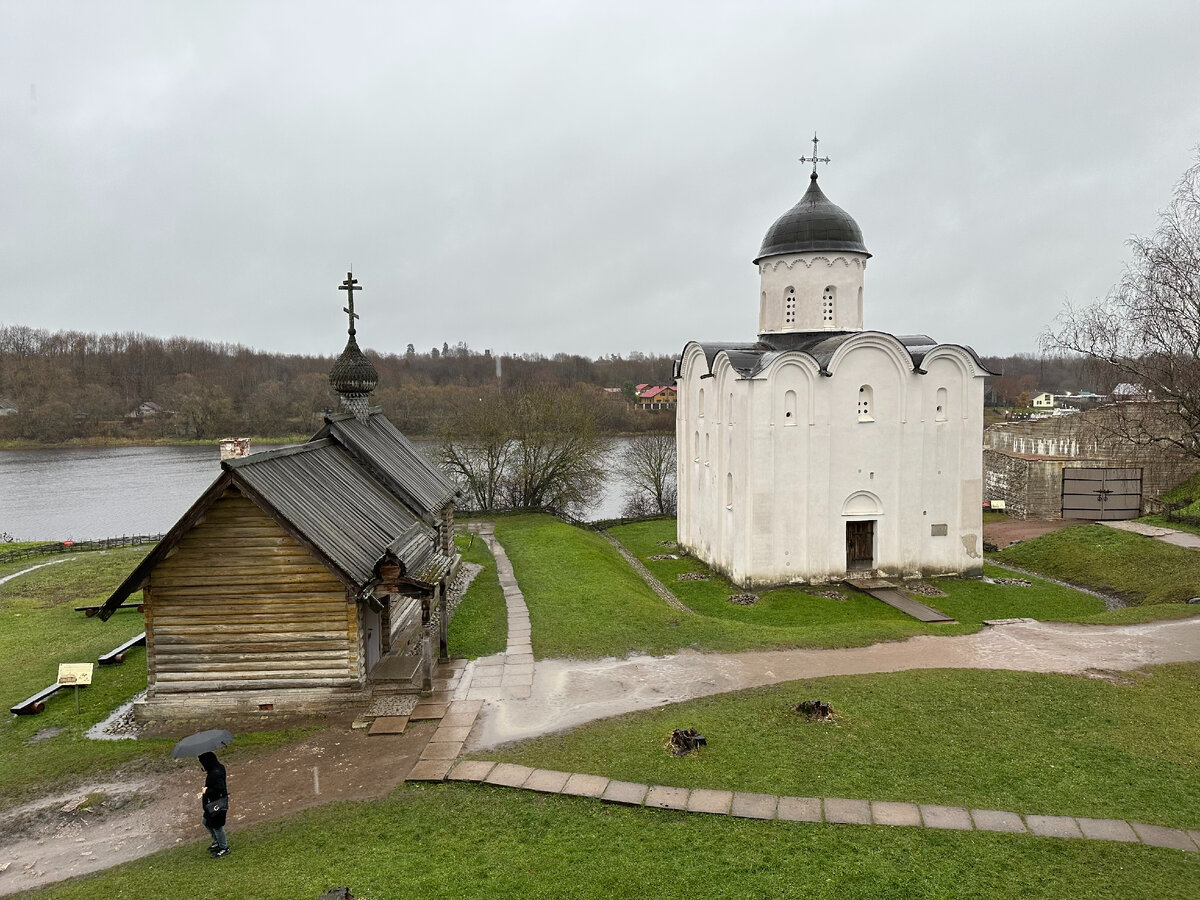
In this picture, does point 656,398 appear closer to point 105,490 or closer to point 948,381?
point 105,490

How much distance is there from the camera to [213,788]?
21.9 feet

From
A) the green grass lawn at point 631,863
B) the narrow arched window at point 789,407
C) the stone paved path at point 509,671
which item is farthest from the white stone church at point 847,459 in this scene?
the green grass lawn at point 631,863

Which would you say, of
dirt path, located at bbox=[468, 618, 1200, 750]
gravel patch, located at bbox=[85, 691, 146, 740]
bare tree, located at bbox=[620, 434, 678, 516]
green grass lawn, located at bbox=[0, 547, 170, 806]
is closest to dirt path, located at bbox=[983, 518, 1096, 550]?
dirt path, located at bbox=[468, 618, 1200, 750]

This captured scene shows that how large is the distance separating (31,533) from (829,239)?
36190 millimetres

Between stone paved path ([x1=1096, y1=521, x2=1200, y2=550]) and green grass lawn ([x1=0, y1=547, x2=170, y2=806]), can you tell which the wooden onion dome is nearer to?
green grass lawn ([x1=0, y1=547, x2=170, y2=806])

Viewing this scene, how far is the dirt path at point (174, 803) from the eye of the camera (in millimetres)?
6949

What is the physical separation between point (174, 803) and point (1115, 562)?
21397 millimetres

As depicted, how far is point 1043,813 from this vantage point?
23.1 ft

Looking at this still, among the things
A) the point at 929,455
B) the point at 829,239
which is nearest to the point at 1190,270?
the point at 929,455

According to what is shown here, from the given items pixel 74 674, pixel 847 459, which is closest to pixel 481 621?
pixel 74 674

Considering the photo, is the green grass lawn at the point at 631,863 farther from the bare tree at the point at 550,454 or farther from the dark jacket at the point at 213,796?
the bare tree at the point at 550,454

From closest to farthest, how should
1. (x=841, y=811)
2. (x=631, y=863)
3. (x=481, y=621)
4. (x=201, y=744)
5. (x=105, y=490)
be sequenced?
1. (x=631, y=863)
2. (x=201, y=744)
3. (x=841, y=811)
4. (x=481, y=621)
5. (x=105, y=490)

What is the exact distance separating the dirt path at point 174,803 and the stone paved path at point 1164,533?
1979 centimetres

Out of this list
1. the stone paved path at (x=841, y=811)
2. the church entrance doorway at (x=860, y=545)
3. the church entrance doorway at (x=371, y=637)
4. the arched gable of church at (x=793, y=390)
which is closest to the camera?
the stone paved path at (x=841, y=811)
